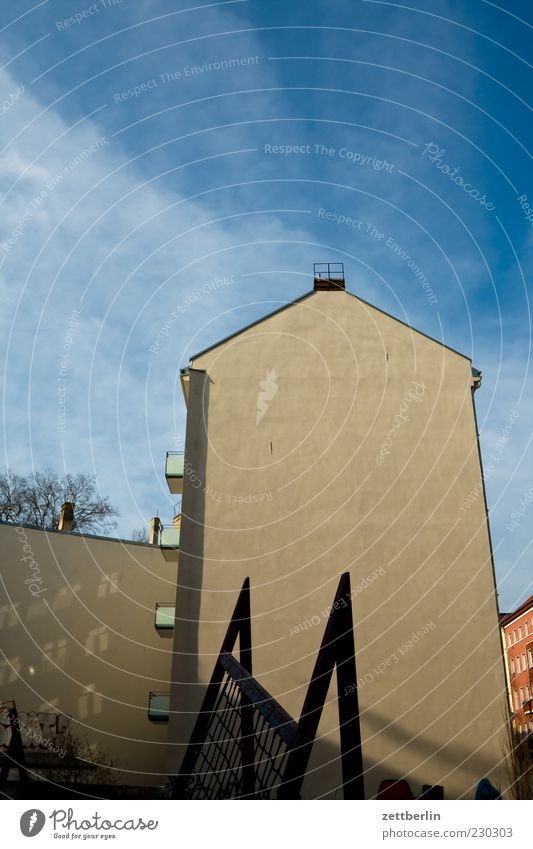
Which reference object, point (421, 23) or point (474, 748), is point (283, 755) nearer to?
point (421, 23)

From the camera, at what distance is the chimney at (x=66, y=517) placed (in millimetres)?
23266

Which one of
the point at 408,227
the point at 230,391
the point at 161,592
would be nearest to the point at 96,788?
the point at 408,227

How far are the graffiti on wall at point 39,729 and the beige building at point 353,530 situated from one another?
4931 millimetres

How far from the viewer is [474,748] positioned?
1548 cm

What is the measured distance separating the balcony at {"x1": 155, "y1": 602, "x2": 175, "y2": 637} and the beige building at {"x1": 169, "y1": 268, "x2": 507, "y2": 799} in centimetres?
290

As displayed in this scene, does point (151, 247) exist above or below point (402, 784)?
above

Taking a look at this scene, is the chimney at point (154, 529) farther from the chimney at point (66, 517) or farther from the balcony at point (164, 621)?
the balcony at point (164, 621)

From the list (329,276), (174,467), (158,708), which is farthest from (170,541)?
(329,276)

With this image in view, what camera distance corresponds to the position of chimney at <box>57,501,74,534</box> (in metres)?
23.3

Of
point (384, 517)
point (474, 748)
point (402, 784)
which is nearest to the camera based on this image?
point (402, 784)

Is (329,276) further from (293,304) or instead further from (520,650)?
(520,650)

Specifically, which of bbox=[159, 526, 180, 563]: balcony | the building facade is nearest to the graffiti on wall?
bbox=[159, 526, 180, 563]: balcony

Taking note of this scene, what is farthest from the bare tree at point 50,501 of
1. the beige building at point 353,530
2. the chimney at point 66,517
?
the beige building at point 353,530
